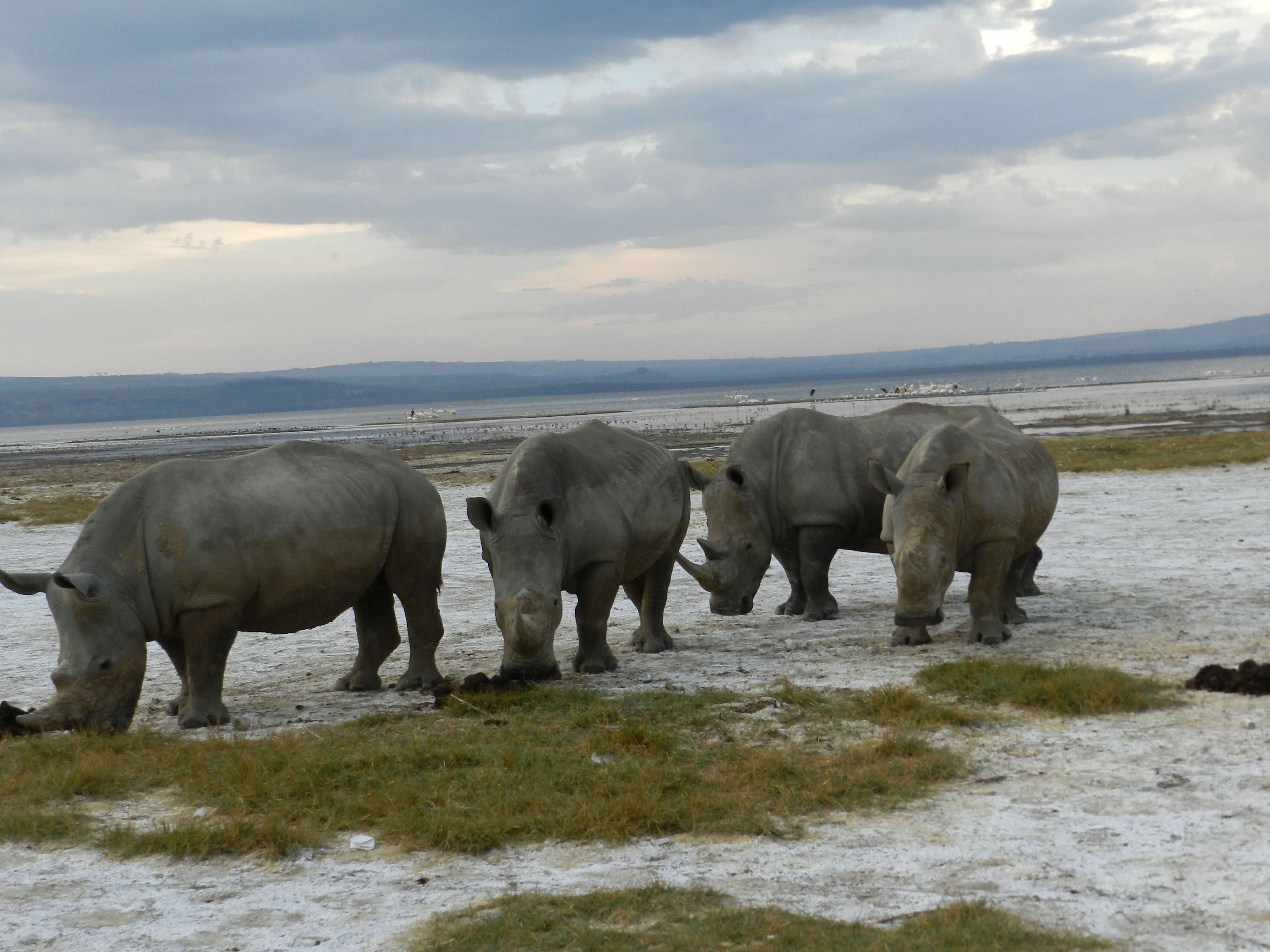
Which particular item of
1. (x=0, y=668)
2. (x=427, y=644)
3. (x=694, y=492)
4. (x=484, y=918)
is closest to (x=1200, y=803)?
(x=484, y=918)

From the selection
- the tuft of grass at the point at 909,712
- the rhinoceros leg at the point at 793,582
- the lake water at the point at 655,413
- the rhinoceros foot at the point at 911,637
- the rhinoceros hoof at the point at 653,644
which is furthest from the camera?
the lake water at the point at 655,413

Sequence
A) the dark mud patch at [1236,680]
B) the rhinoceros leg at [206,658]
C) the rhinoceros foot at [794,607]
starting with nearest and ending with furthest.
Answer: the dark mud patch at [1236,680] < the rhinoceros leg at [206,658] < the rhinoceros foot at [794,607]

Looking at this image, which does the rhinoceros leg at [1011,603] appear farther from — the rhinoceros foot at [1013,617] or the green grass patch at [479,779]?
the green grass patch at [479,779]

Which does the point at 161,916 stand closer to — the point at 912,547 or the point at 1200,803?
the point at 1200,803

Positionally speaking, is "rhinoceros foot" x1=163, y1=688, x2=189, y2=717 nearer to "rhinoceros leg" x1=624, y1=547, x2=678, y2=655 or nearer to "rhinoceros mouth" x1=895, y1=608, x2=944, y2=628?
"rhinoceros leg" x1=624, y1=547, x2=678, y2=655

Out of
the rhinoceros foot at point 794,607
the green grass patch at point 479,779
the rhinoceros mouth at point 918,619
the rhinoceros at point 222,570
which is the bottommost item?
the rhinoceros foot at point 794,607

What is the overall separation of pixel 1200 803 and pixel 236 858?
4635 mm

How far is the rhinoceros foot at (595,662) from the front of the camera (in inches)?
382

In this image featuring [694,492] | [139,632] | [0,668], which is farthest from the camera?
[694,492]

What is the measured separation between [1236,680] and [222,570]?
266 inches

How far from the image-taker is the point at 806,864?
534cm

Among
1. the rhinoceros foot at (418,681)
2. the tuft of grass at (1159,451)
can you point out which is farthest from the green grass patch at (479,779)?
the tuft of grass at (1159,451)

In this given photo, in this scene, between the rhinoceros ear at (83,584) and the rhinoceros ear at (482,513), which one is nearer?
the rhinoceros ear at (83,584)

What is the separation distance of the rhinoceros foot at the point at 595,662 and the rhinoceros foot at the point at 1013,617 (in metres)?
3.76
